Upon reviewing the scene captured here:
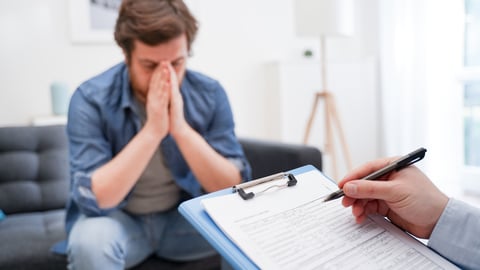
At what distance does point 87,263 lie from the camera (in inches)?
31.4

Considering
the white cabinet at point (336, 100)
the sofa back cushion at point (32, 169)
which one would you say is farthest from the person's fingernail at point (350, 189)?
the white cabinet at point (336, 100)

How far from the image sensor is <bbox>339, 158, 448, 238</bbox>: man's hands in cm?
53

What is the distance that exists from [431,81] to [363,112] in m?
0.49

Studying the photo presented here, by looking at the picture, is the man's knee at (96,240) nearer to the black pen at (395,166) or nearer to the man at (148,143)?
the man at (148,143)

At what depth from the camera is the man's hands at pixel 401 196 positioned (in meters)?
0.53

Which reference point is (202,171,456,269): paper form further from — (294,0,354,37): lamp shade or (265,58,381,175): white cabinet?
(265,58,381,175): white cabinet

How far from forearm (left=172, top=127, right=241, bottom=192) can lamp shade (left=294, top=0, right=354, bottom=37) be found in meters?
1.47

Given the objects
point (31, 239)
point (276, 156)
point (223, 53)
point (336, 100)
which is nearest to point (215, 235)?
point (276, 156)

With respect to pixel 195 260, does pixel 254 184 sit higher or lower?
higher

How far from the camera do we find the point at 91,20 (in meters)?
2.10

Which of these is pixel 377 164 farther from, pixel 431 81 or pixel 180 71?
pixel 431 81

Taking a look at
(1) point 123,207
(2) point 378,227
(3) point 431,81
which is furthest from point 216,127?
(3) point 431,81

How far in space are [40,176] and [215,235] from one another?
1.37m

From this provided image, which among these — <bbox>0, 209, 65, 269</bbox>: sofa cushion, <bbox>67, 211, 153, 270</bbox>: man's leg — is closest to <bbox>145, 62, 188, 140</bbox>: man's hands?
<bbox>67, 211, 153, 270</bbox>: man's leg
